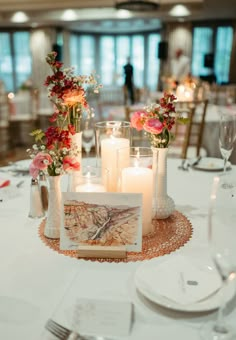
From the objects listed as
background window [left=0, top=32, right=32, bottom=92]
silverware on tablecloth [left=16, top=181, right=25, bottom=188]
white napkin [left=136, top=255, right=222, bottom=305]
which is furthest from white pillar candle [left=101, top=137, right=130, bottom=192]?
background window [left=0, top=32, right=32, bottom=92]

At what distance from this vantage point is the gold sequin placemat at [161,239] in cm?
105

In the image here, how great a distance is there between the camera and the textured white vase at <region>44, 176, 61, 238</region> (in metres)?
1.15

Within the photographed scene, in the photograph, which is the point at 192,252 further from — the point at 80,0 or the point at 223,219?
the point at 80,0

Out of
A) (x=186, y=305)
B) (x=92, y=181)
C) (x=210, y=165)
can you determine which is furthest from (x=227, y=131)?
(x=186, y=305)

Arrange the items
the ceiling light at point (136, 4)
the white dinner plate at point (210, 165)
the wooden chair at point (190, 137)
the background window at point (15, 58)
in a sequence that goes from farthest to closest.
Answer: the background window at point (15, 58) < the ceiling light at point (136, 4) < the wooden chair at point (190, 137) < the white dinner plate at point (210, 165)

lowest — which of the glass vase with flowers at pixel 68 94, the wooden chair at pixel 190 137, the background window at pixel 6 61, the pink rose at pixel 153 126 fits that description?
the wooden chair at pixel 190 137

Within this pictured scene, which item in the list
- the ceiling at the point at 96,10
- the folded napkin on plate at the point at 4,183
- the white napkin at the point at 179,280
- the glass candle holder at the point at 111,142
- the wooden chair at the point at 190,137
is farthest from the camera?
the ceiling at the point at 96,10

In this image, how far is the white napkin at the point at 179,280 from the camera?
33.1 inches

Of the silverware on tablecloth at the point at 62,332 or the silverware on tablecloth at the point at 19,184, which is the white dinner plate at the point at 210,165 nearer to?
the silverware on tablecloth at the point at 19,184

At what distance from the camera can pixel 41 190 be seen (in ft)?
4.50

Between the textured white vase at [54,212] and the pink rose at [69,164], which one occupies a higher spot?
the pink rose at [69,164]

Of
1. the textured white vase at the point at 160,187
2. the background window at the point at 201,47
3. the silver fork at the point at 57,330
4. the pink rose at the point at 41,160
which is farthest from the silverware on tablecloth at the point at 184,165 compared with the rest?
the background window at the point at 201,47

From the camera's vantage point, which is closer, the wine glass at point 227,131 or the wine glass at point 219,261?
the wine glass at point 219,261

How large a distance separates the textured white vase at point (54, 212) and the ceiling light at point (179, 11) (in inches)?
338
